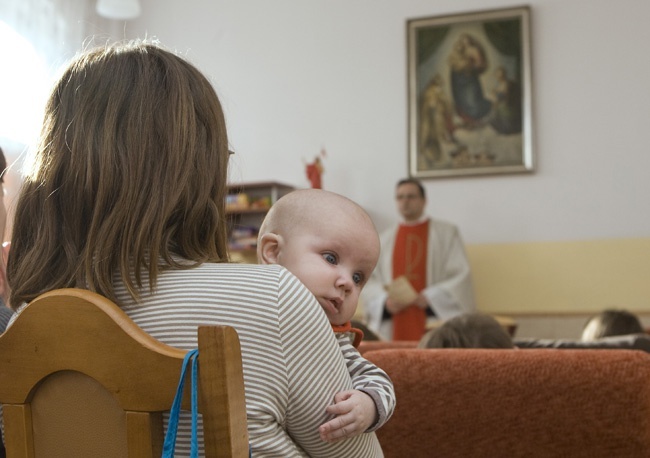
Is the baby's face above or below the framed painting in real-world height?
below

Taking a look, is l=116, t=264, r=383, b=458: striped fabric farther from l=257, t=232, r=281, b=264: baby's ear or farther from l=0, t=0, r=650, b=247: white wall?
l=0, t=0, r=650, b=247: white wall

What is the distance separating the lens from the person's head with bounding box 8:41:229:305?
50.3 inches

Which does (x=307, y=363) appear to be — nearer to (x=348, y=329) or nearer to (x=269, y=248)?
(x=348, y=329)

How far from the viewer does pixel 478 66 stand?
783 cm

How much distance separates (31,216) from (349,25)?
7228 millimetres

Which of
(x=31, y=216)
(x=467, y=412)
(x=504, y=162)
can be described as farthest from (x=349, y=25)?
(x=31, y=216)

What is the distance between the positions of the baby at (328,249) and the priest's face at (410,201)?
5732 mm

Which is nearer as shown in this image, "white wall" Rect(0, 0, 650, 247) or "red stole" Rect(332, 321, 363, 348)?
"red stole" Rect(332, 321, 363, 348)

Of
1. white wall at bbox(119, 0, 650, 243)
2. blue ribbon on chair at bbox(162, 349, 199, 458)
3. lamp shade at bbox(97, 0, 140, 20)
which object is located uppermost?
lamp shade at bbox(97, 0, 140, 20)

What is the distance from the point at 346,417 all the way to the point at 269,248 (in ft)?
1.46

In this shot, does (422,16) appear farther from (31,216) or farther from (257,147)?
(31,216)

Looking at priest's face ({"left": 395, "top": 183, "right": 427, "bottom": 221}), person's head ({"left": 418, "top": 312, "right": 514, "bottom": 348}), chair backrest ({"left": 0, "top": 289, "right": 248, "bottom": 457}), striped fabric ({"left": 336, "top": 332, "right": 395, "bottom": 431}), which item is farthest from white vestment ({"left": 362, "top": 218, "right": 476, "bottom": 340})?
chair backrest ({"left": 0, "top": 289, "right": 248, "bottom": 457})

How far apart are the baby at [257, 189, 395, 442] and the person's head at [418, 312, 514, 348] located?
1.08 m

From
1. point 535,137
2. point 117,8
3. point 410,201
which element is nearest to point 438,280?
point 410,201
